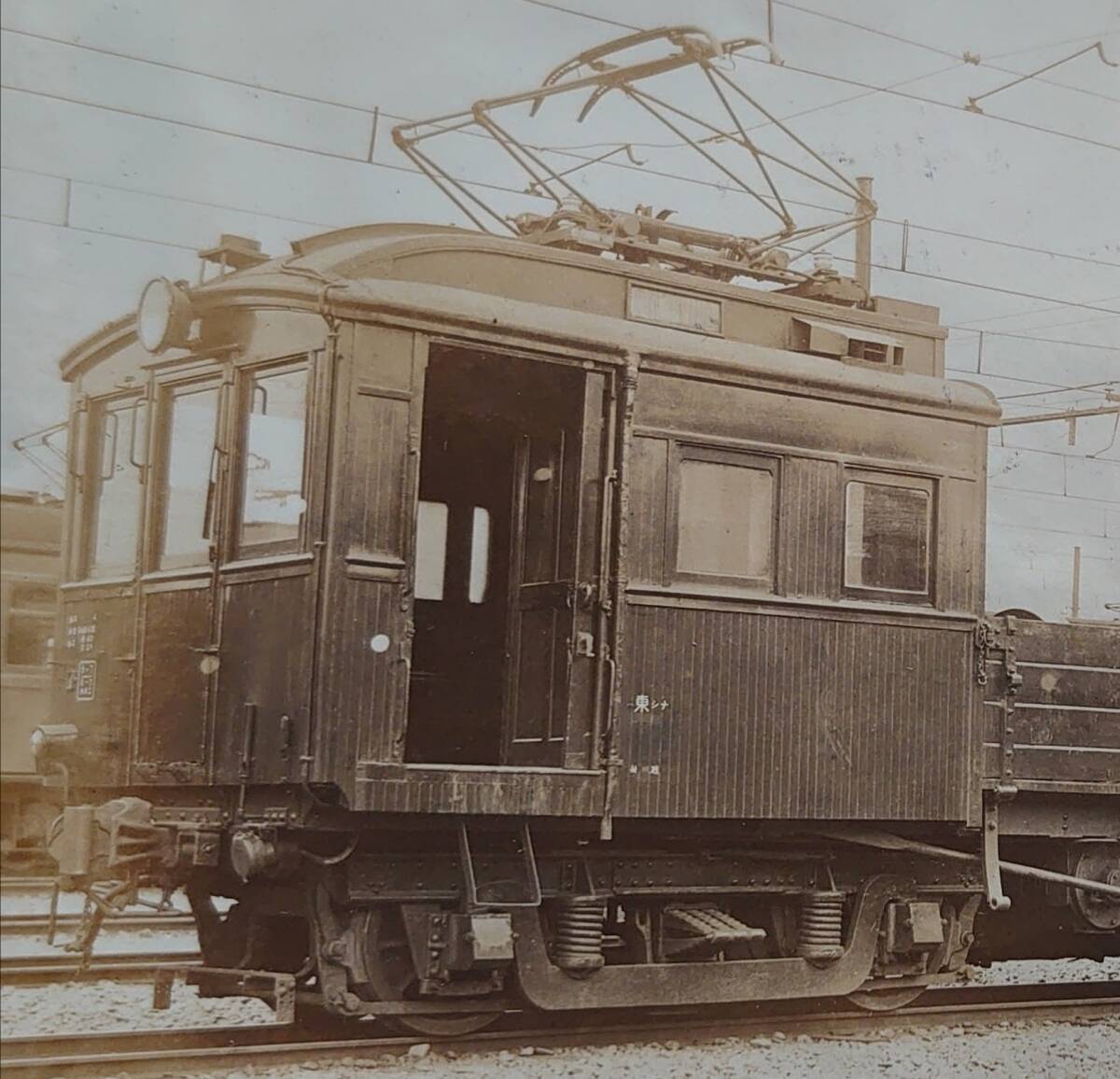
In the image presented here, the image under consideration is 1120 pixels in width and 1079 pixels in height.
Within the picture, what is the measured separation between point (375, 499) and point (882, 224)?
9.98 m

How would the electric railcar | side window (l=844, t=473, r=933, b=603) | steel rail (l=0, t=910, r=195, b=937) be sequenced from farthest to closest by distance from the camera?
steel rail (l=0, t=910, r=195, b=937)
side window (l=844, t=473, r=933, b=603)
the electric railcar

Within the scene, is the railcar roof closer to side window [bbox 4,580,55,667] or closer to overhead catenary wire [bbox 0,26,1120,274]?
overhead catenary wire [bbox 0,26,1120,274]

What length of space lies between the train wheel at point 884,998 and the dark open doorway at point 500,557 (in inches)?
95.3

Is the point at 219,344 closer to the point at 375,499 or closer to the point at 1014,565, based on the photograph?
the point at 375,499

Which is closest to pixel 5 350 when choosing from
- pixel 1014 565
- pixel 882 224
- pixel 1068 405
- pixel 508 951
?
pixel 508 951

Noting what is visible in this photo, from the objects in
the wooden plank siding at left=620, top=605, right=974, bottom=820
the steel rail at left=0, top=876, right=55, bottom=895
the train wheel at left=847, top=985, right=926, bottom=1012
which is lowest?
the steel rail at left=0, top=876, right=55, bottom=895

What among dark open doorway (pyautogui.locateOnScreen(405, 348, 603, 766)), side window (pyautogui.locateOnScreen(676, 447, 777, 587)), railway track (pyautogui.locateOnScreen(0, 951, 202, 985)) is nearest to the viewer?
dark open doorway (pyautogui.locateOnScreen(405, 348, 603, 766))

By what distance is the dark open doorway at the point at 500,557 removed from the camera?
776 cm

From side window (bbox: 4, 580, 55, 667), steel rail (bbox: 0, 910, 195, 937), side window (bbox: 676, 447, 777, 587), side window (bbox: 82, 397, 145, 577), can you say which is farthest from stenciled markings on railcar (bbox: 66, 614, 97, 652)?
side window (bbox: 4, 580, 55, 667)

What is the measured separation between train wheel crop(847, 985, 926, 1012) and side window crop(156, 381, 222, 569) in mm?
4284

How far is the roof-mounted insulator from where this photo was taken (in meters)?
8.07

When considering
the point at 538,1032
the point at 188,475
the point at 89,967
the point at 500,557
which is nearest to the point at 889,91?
the point at 500,557

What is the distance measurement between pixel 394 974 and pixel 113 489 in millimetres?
2941

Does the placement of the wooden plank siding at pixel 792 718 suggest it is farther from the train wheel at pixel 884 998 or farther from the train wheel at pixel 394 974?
the train wheel at pixel 394 974
